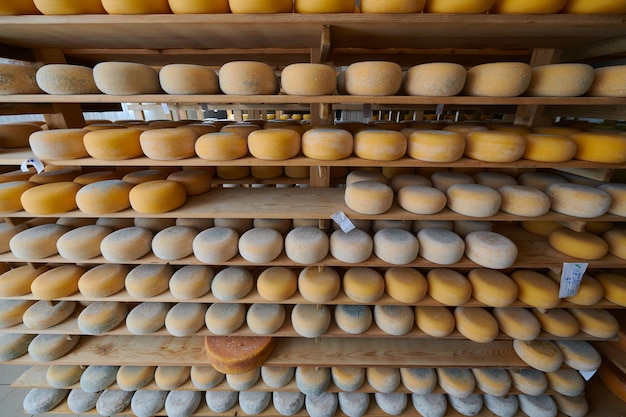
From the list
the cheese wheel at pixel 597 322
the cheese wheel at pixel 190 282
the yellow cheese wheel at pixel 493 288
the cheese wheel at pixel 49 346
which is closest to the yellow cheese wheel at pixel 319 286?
the cheese wheel at pixel 190 282

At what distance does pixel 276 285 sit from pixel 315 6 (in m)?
1.42

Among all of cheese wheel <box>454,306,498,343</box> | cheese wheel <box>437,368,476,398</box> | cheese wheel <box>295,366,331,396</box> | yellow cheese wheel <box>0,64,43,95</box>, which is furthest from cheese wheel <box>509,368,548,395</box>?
yellow cheese wheel <box>0,64,43,95</box>

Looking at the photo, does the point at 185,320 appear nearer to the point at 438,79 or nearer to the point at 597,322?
the point at 438,79

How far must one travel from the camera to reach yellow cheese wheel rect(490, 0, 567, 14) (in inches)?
42.8

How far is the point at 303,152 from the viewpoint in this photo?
1351mm

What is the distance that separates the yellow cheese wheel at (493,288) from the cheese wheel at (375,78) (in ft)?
3.86

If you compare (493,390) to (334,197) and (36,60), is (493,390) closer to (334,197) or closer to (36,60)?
(334,197)

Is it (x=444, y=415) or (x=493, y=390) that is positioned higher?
(x=493, y=390)

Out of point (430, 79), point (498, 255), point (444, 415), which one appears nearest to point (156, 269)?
point (430, 79)

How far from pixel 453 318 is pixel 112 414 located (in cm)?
241

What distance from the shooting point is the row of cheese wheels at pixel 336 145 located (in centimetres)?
121

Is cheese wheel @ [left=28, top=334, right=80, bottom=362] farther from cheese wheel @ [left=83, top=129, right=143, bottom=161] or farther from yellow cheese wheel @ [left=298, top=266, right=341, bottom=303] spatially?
yellow cheese wheel @ [left=298, top=266, right=341, bottom=303]

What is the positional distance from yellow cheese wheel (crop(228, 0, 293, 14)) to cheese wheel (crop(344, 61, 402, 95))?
0.40m

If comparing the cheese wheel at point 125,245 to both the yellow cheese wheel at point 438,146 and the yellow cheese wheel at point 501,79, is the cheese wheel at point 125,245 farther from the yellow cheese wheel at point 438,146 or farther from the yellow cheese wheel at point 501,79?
the yellow cheese wheel at point 501,79
